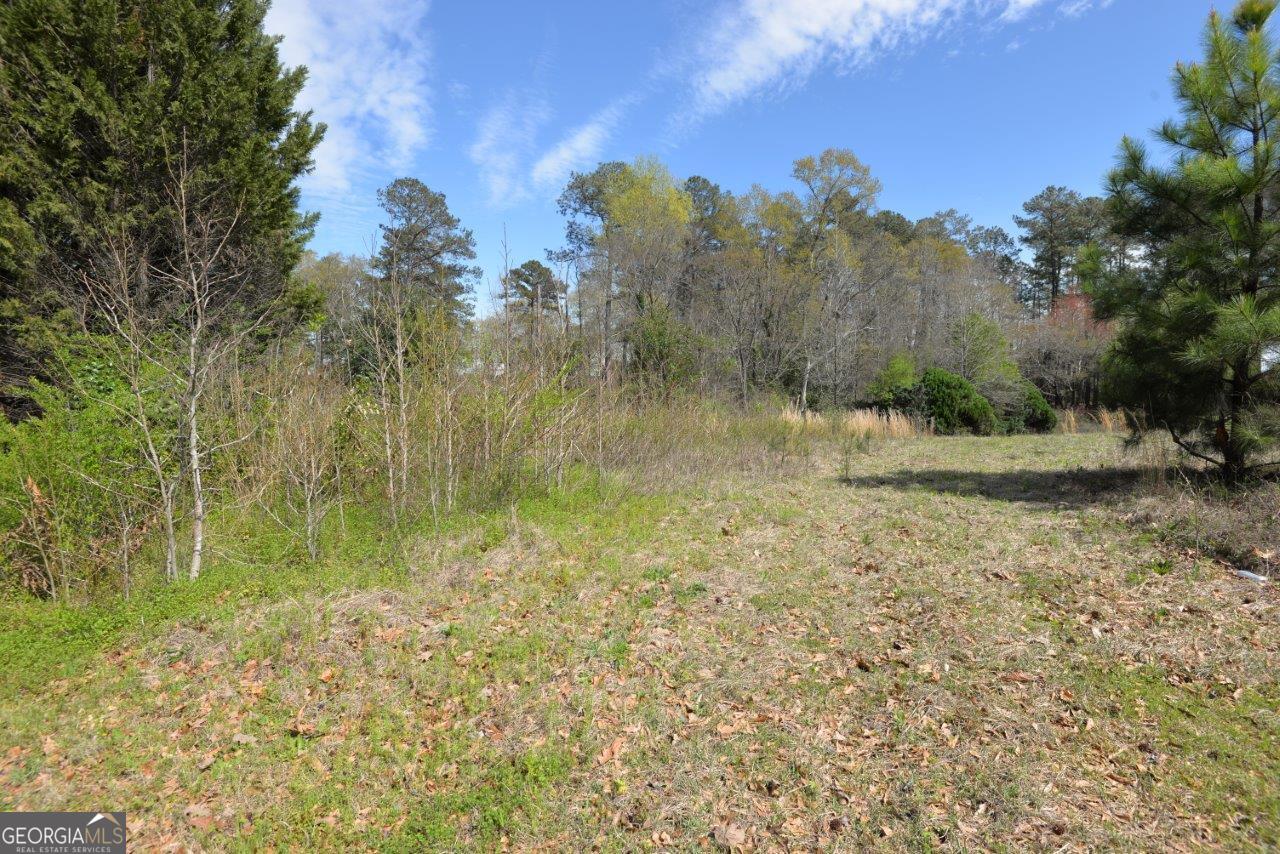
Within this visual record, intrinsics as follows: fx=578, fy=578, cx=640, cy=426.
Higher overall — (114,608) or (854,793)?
(114,608)

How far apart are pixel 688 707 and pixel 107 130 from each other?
405 inches

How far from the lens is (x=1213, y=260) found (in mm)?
6609

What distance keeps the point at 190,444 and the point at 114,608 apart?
1.36m

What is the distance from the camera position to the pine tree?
20.7 ft

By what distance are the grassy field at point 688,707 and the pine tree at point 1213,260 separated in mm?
2194

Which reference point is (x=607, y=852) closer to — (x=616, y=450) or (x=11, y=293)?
(x=616, y=450)

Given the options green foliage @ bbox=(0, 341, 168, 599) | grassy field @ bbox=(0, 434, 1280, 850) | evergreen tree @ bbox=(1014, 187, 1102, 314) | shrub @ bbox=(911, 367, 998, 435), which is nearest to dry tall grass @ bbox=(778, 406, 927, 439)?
shrub @ bbox=(911, 367, 998, 435)

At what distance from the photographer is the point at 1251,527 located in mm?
5449

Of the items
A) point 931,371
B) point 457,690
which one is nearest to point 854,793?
point 457,690

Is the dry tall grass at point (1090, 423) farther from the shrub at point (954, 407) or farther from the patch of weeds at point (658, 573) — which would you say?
the patch of weeds at point (658, 573)

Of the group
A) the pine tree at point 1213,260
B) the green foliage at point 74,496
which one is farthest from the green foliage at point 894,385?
the green foliage at point 74,496

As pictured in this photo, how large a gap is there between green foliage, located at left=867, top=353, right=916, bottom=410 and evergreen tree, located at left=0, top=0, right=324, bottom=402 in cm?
1801

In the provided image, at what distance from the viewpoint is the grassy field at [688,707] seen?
2787mm

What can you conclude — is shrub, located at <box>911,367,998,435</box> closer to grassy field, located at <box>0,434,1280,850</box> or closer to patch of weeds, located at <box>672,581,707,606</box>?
grassy field, located at <box>0,434,1280,850</box>
